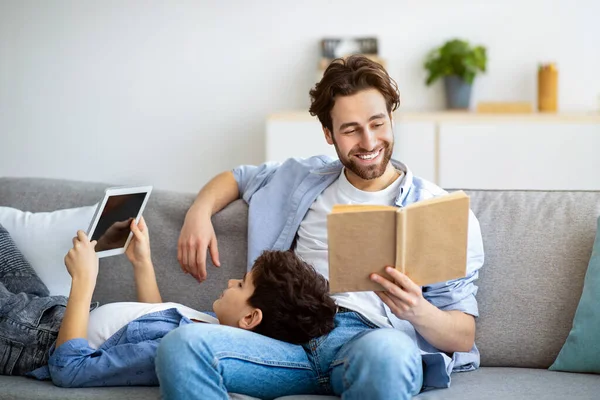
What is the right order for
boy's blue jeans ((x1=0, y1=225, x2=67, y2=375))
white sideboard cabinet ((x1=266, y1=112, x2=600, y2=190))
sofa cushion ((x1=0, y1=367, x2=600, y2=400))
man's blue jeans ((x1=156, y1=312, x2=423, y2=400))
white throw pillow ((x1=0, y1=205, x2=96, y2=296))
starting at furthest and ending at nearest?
white sideboard cabinet ((x1=266, y1=112, x2=600, y2=190)) < white throw pillow ((x1=0, y1=205, x2=96, y2=296)) < boy's blue jeans ((x1=0, y1=225, x2=67, y2=375)) < sofa cushion ((x1=0, y1=367, x2=600, y2=400)) < man's blue jeans ((x1=156, y1=312, x2=423, y2=400))

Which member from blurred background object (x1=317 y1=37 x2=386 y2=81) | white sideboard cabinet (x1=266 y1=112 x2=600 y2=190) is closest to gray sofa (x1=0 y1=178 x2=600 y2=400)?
white sideboard cabinet (x1=266 y1=112 x2=600 y2=190)

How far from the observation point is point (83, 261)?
199cm

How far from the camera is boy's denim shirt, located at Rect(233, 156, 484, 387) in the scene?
78.9 inches

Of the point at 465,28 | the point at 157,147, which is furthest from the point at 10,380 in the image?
the point at 465,28

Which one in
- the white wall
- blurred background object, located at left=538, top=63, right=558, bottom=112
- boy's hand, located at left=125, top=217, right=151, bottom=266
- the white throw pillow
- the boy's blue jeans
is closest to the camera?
the boy's blue jeans

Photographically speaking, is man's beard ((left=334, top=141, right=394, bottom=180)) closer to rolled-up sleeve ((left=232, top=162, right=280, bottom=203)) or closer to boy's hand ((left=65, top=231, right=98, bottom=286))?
rolled-up sleeve ((left=232, top=162, right=280, bottom=203))

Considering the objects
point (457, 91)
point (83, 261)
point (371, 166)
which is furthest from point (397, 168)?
point (457, 91)

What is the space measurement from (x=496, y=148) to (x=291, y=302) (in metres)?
2.65

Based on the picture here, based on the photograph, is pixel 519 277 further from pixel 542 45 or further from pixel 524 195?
pixel 542 45

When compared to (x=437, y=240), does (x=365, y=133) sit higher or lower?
higher

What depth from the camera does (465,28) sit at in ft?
15.4

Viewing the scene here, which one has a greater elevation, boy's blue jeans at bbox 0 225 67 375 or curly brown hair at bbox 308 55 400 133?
curly brown hair at bbox 308 55 400 133

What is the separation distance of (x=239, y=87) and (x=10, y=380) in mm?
3186

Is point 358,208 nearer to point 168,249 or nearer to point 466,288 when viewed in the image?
point 466,288
